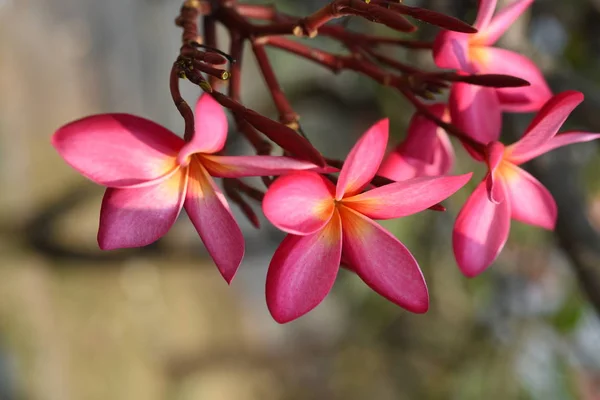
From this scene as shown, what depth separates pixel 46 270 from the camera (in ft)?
5.59

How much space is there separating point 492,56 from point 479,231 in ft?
0.40

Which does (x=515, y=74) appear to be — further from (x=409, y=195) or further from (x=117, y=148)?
(x=117, y=148)

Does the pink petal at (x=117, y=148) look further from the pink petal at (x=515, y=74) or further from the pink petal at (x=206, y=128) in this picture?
the pink petal at (x=515, y=74)

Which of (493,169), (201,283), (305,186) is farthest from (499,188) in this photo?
(201,283)

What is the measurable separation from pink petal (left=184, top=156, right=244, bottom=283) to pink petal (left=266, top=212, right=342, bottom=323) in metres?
0.02

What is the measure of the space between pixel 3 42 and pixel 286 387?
1586 mm

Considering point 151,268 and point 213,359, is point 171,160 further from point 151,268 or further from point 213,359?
point 213,359

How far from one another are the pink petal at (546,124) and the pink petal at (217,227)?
0.17 m

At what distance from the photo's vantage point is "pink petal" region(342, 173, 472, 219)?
0.89 ft

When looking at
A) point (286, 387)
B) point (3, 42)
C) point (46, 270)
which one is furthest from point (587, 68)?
point (286, 387)

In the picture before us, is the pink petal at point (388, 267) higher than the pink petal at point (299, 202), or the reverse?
the pink petal at point (299, 202)

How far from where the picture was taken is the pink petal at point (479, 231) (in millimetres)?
329

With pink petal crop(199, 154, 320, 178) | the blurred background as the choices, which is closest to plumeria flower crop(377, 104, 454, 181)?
pink petal crop(199, 154, 320, 178)

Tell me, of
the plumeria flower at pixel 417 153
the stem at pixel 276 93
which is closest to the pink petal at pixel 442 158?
the plumeria flower at pixel 417 153
